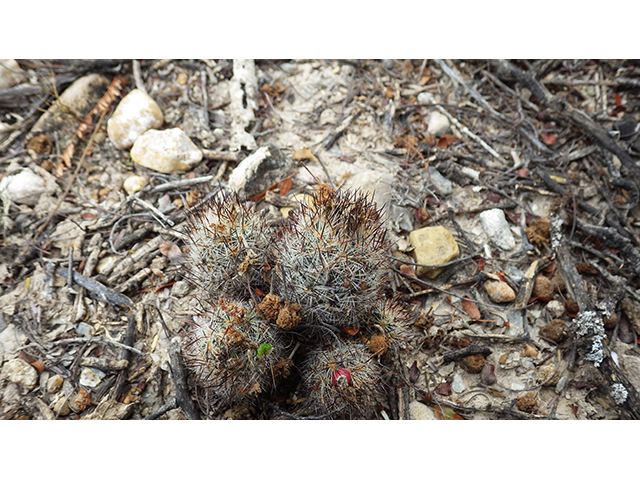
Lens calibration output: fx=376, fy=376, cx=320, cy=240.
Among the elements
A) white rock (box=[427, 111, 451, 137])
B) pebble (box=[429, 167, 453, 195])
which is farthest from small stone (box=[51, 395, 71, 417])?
white rock (box=[427, 111, 451, 137])

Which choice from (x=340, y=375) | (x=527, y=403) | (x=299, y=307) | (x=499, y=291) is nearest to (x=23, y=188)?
(x=299, y=307)

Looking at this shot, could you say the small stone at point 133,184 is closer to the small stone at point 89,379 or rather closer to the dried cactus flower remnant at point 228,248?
the dried cactus flower remnant at point 228,248

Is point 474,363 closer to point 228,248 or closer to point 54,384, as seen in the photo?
point 228,248

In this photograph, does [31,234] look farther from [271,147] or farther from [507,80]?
[507,80]

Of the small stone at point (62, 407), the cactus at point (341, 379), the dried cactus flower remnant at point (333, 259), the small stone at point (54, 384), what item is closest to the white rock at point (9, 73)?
the small stone at point (54, 384)

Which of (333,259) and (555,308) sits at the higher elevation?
(333,259)

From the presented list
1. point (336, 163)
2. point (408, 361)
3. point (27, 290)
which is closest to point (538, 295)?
point (408, 361)
